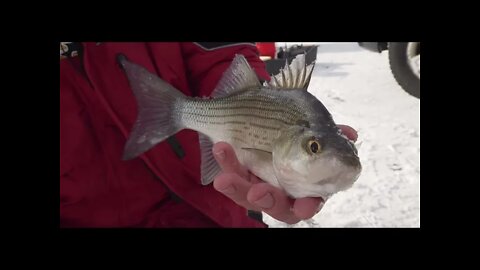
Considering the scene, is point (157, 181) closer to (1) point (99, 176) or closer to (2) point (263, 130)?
(1) point (99, 176)

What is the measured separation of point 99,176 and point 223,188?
26.1 inches

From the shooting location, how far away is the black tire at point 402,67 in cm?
321

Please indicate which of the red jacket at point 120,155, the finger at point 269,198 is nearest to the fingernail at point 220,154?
the finger at point 269,198

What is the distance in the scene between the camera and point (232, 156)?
1.00m

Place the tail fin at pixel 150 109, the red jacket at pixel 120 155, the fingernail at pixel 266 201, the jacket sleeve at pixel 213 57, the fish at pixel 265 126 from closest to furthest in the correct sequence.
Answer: the fish at pixel 265 126
the fingernail at pixel 266 201
the tail fin at pixel 150 109
the red jacket at pixel 120 155
the jacket sleeve at pixel 213 57

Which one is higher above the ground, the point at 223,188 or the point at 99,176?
the point at 223,188

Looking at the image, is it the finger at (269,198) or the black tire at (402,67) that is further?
the black tire at (402,67)

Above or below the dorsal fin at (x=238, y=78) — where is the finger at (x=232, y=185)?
below

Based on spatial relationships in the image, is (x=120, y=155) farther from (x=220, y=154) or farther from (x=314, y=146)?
(x=314, y=146)

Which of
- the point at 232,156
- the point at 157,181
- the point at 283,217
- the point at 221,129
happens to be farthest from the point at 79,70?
the point at 283,217

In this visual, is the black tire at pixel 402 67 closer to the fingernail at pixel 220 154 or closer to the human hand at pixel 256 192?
the human hand at pixel 256 192

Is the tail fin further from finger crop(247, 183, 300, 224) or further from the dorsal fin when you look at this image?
finger crop(247, 183, 300, 224)

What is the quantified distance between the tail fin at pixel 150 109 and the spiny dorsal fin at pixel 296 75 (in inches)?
14.1

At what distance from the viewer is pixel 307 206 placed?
0.88 meters
